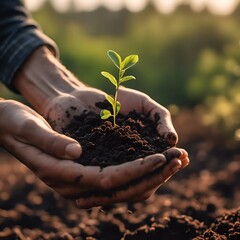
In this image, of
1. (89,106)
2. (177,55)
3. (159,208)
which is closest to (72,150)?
(89,106)

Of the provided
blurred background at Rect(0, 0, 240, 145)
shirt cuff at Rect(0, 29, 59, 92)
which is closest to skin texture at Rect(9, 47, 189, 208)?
shirt cuff at Rect(0, 29, 59, 92)

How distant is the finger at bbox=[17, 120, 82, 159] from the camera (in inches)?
79.2

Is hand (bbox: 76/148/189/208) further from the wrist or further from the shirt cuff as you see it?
the shirt cuff

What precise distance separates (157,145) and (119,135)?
0.17 m

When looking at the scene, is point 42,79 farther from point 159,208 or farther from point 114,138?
point 159,208

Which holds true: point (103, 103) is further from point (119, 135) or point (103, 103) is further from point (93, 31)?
point (93, 31)

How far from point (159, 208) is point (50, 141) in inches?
62.7

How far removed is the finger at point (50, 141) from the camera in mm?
2012

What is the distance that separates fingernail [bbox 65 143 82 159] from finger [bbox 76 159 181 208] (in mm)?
167

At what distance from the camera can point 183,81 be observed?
681cm

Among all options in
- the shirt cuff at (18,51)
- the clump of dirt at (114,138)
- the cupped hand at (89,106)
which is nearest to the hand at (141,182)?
the clump of dirt at (114,138)

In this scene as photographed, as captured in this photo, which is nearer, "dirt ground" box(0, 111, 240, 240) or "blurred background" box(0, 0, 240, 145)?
"dirt ground" box(0, 111, 240, 240)

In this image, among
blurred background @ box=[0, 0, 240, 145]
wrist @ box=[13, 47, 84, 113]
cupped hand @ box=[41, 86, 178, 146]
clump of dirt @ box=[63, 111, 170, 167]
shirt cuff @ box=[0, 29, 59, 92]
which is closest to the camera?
clump of dirt @ box=[63, 111, 170, 167]

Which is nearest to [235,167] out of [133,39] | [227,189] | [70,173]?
[227,189]
